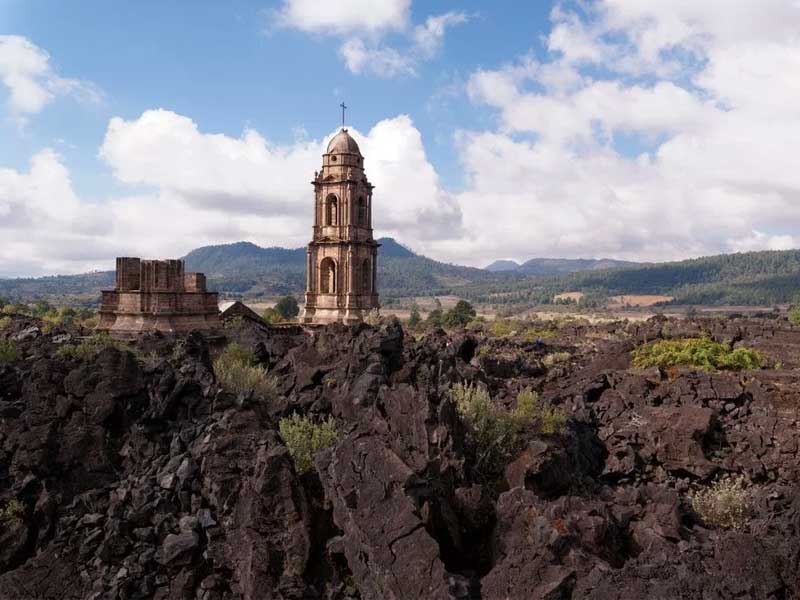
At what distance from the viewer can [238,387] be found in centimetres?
1894

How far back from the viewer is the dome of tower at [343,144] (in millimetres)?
44469

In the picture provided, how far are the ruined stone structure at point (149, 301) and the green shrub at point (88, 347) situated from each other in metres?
1.15

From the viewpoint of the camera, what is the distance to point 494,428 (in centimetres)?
1512

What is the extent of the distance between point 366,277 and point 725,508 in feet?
110

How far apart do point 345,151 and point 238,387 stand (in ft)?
→ 92.7

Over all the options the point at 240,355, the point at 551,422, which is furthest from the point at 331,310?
the point at 551,422

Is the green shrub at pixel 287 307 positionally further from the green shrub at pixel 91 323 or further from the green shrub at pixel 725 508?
the green shrub at pixel 725 508

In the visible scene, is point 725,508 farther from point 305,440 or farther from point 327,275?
point 327,275

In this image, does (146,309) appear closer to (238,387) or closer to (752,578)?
(238,387)

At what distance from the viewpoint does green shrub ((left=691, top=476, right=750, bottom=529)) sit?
13711 millimetres

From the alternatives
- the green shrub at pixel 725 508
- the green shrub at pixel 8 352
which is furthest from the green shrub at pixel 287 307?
the green shrub at pixel 725 508

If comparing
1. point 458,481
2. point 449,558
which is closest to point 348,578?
point 449,558

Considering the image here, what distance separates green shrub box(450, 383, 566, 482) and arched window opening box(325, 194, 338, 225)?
29.0 metres

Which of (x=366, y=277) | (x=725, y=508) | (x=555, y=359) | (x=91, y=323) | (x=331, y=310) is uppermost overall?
(x=366, y=277)
